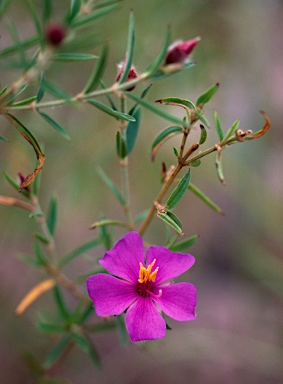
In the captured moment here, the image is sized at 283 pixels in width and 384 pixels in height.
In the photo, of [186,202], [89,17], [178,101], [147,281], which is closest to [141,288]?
[147,281]

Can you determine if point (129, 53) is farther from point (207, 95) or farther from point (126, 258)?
point (126, 258)

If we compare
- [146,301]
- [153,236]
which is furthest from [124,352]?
[146,301]

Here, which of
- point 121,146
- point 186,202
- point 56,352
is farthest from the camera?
point 186,202

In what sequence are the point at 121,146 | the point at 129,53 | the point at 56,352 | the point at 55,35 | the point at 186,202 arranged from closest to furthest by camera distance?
the point at 55,35
the point at 129,53
the point at 121,146
the point at 56,352
the point at 186,202

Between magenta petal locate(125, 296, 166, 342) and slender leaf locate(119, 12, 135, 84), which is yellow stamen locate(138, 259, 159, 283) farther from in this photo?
slender leaf locate(119, 12, 135, 84)

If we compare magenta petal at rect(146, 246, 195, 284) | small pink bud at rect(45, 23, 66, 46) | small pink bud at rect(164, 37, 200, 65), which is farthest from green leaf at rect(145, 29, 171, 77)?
magenta petal at rect(146, 246, 195, 284)
